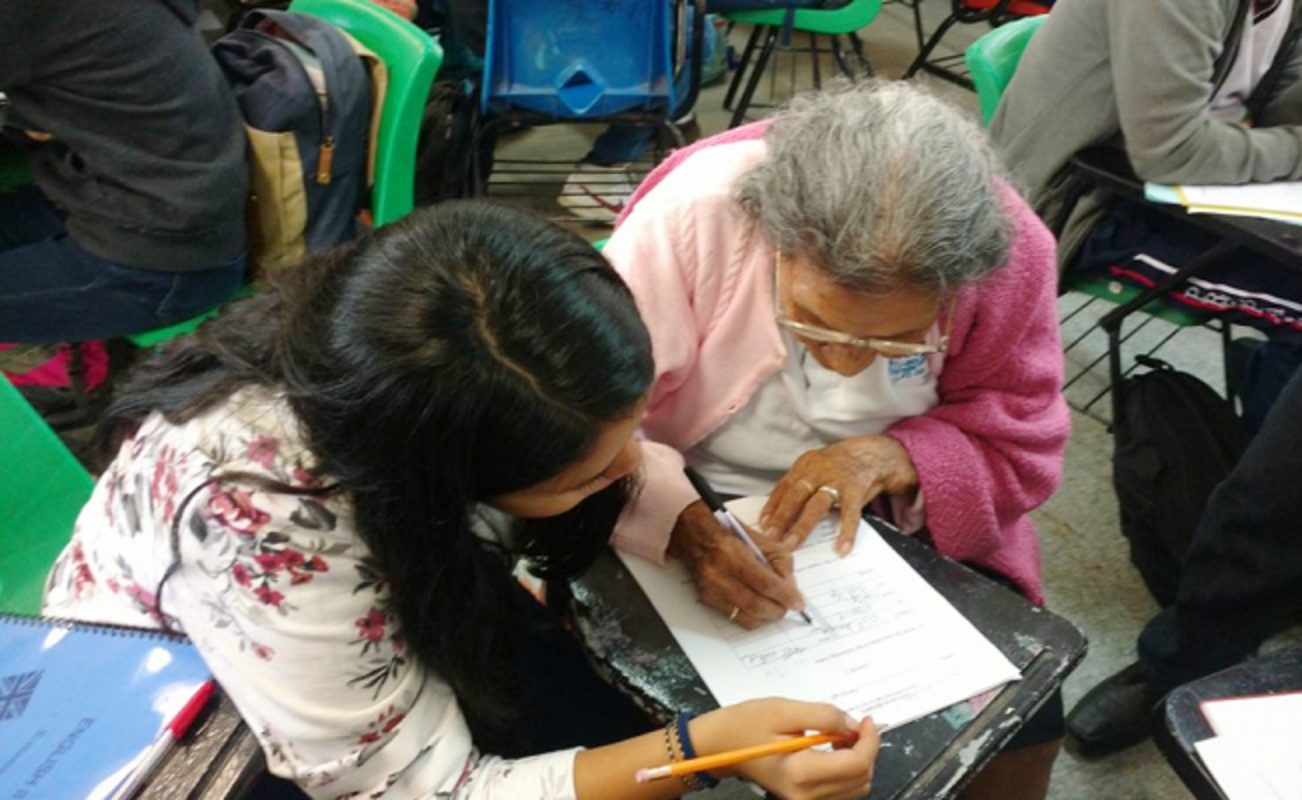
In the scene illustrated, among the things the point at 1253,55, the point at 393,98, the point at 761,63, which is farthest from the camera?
the point at 761,63

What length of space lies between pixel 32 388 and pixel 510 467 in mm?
2134

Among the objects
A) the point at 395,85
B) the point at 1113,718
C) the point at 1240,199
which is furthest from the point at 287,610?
the point at 1240,199

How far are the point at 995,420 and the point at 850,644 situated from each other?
1.35ft

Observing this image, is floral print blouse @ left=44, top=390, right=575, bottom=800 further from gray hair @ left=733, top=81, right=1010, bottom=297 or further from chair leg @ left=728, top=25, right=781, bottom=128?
chair leg @ left=728, top=25, right=781, bottom=128

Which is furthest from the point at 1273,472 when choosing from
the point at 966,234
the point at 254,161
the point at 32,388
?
the point at 32,388

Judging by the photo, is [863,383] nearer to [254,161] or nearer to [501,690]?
[501,690]

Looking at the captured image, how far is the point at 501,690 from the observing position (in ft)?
2.95

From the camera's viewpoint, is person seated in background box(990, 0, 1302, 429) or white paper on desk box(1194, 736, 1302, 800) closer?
white paper on desk box(1194, 736, 1302, 800)

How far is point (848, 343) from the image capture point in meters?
1.05

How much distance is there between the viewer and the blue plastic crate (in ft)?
7.91

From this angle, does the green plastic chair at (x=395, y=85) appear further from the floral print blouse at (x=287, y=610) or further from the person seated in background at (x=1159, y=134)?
the person seated in background at (x=1159, y=134)

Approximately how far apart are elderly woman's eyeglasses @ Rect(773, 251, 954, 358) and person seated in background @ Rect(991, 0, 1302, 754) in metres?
0.75

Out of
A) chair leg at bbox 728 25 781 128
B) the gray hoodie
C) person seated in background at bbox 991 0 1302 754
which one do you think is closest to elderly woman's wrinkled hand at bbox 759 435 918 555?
person seated in background at bbox 991 0 1302 754

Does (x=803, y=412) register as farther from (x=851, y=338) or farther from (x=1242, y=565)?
(x=1242, y=565)
